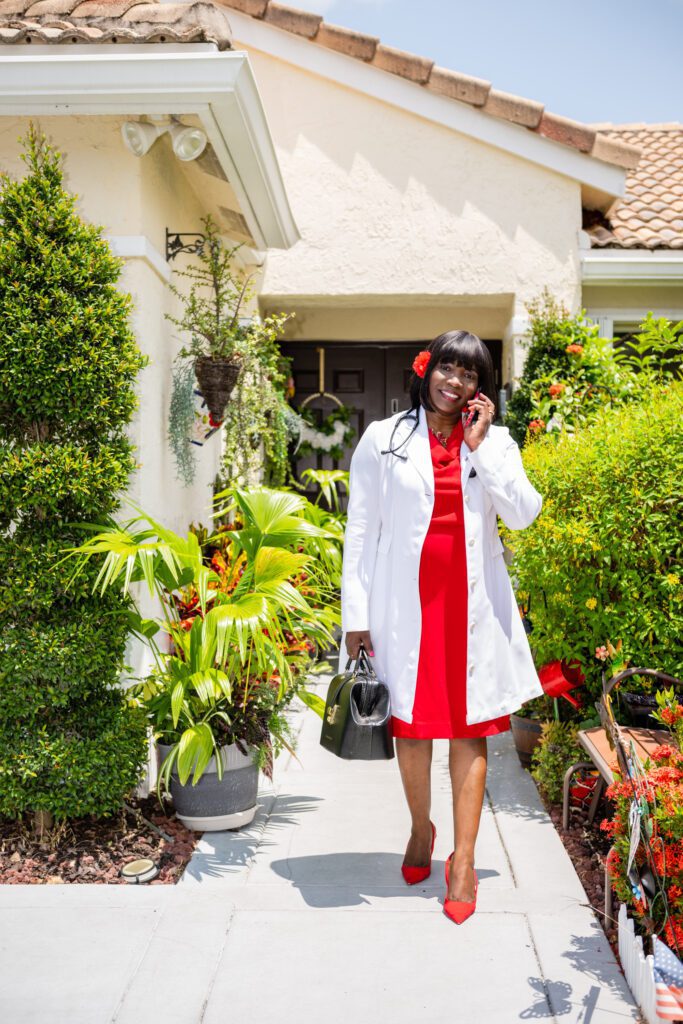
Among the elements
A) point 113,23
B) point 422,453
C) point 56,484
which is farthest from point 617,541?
point 113,23

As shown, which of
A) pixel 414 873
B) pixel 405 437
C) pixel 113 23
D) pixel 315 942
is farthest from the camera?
pixel 113 23

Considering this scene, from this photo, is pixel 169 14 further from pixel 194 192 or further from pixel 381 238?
pixel 381 238

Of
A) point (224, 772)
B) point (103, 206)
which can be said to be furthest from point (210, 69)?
point (224, 772)

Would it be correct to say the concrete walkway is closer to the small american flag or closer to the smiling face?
the small american flag

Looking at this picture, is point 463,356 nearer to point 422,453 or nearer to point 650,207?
point 422,453

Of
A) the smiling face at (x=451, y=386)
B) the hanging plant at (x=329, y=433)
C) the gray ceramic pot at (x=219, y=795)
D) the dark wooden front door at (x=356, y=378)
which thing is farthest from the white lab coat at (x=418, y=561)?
the dark wooden front door at (x=356, y=378)

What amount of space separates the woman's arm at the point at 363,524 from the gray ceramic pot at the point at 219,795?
987 mm

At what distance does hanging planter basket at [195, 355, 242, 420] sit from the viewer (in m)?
5.18

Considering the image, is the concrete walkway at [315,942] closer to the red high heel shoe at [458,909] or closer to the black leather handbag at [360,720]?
the red high heel shoe at [458,909]

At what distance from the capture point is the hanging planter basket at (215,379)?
5.18 metres

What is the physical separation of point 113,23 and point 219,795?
3.30 metres

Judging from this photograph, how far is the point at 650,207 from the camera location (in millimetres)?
8539

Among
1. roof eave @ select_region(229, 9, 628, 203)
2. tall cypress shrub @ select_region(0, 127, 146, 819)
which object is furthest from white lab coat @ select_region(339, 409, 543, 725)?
roof eave @ select_region(229, 9, 628, 203)

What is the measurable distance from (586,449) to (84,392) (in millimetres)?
2174
